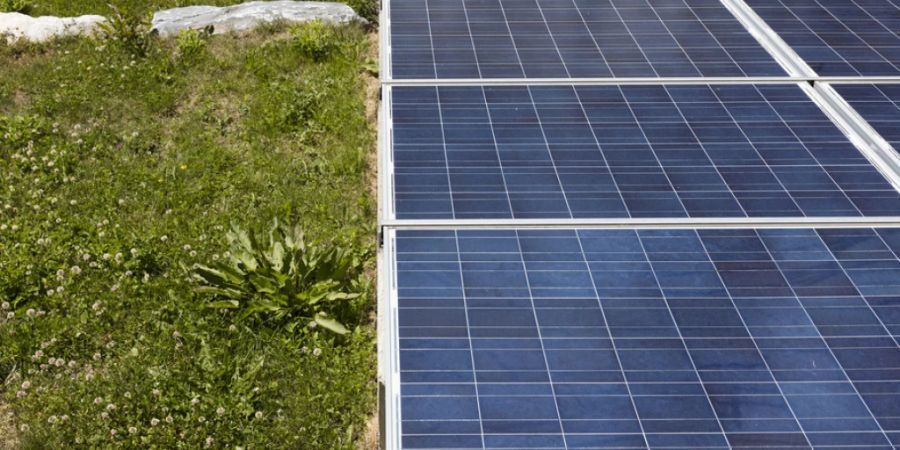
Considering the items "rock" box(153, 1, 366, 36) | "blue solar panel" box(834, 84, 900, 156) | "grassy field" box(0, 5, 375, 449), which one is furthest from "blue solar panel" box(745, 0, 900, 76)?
"rock" box(153, 1, 366, 36)

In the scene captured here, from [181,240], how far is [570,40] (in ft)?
14.8

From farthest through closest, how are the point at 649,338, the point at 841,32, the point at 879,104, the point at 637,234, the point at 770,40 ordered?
the point at 841,32
the point at 770,40
the point at 879,104
the point at 637,234
the point at 649,338

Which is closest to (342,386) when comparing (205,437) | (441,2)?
(205,437)

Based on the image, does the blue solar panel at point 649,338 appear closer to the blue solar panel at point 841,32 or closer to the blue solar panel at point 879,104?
the blue solar panel at point 879,104

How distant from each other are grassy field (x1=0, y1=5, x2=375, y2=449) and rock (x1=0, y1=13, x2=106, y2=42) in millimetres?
279

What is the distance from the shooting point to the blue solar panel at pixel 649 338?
4.07 metres

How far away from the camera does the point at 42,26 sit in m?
11.2

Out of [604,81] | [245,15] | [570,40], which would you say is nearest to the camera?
[604,81]

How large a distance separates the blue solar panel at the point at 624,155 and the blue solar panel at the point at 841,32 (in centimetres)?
100

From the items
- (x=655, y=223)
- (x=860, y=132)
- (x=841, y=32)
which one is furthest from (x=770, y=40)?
(x=655, y=223)

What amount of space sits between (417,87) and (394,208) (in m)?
1.84

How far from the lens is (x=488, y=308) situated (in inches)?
187

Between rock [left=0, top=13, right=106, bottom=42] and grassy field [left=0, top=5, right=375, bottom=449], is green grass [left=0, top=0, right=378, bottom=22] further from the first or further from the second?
grassy field [left=0, top=5, right=375, bottom=449]

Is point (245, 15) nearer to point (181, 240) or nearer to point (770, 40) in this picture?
point (181, 240)
